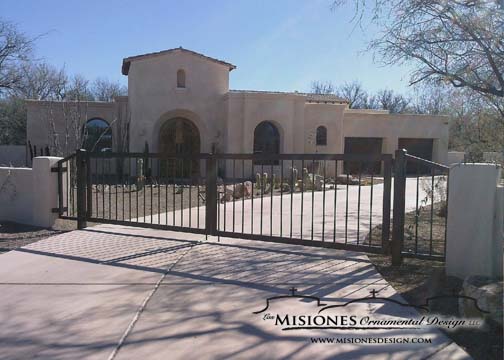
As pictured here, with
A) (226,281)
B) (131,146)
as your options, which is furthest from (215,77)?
(226,281)

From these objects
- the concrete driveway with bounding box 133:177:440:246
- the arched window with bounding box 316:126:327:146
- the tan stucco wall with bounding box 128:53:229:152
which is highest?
the tan stucco wall with bounding box 128:53:229:152

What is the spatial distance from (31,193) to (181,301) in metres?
6.08

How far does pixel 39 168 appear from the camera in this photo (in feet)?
30.2

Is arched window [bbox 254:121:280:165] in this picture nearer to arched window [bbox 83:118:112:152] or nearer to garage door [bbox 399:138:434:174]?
arched window [bbox 83:118:112:152]

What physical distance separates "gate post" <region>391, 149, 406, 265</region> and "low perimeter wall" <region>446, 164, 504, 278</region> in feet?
2.16

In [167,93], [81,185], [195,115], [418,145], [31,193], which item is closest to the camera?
[81,185]

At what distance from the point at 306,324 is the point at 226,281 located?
146 centimetres

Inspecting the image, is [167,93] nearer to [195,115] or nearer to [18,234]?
[195,115]

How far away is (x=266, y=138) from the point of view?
2594cm

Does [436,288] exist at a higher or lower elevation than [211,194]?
lower

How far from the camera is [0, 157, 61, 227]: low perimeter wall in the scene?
9.16 m

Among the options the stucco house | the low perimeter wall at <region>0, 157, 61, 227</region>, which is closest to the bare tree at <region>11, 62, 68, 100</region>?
the stucco house

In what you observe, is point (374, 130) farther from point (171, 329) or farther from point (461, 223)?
point (171, 329)

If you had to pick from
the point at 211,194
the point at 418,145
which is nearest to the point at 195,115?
the point at 418,145
